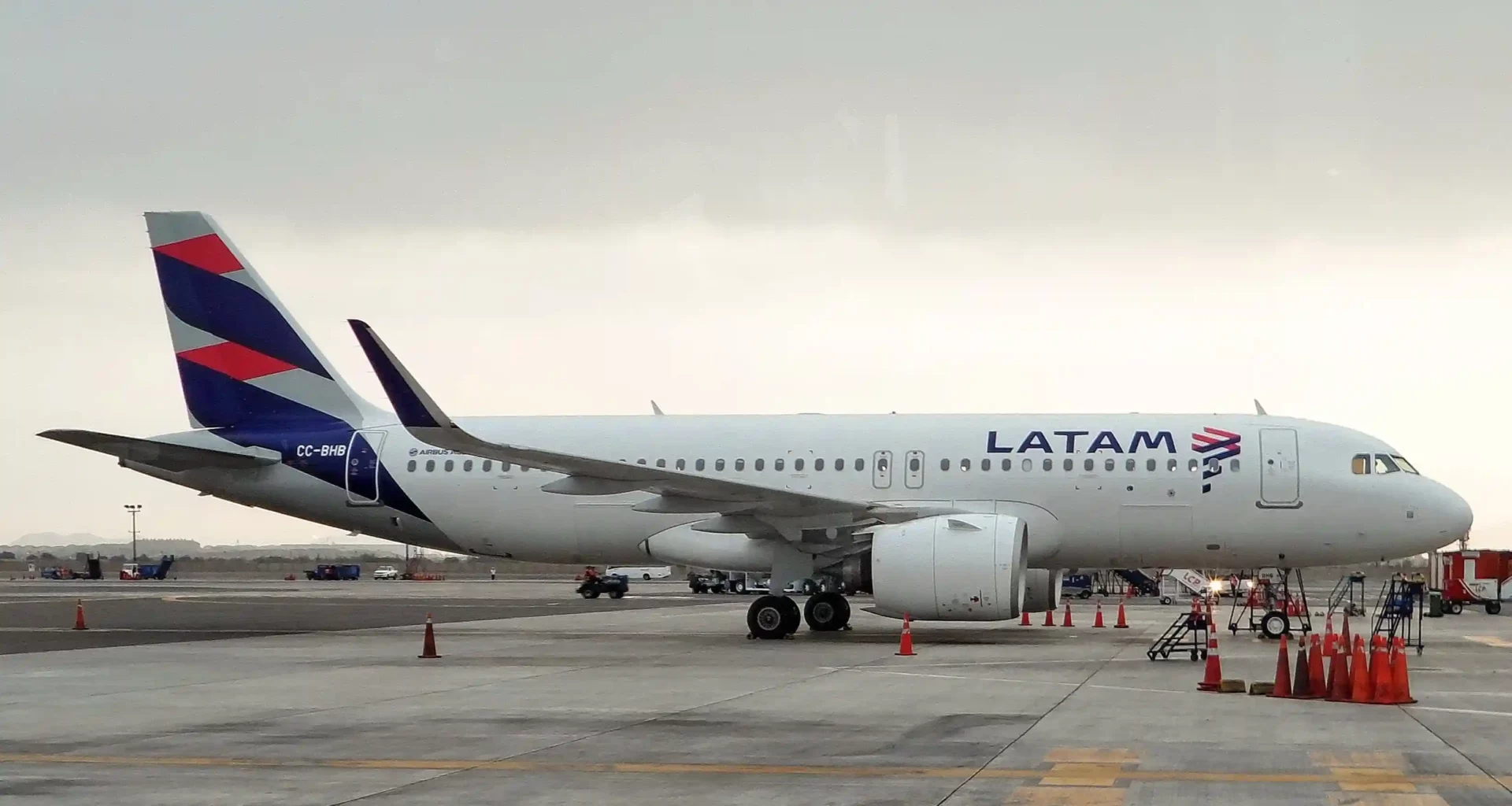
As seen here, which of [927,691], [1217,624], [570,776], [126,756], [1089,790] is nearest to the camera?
[1089,790]

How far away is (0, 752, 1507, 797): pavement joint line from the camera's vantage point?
9984mm

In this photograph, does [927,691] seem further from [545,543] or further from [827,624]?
[545,543]

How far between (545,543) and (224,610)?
561 inches

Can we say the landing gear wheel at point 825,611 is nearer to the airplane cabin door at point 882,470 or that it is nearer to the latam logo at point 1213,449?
the airplane cabin door at point 882,470

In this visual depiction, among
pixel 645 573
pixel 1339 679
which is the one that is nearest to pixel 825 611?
pixel 1339 679

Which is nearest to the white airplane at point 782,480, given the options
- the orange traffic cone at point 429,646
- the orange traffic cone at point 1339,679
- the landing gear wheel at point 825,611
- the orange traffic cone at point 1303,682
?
the landing gear wheel at point 825,611

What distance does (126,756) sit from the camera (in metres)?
11.1

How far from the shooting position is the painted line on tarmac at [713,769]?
32.8ft

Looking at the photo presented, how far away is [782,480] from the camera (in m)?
25.9

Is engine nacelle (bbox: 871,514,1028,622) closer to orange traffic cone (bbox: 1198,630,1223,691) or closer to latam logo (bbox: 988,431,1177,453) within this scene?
latam logo (bbox: 988,431,1177,453)

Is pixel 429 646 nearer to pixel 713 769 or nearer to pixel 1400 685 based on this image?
pixel 713 769

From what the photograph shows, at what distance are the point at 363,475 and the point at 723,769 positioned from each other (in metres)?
17.9

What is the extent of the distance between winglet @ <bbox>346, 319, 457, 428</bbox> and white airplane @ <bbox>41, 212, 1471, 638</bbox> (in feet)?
0.12

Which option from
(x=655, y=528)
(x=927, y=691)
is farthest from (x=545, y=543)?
(x=927, y=691)
